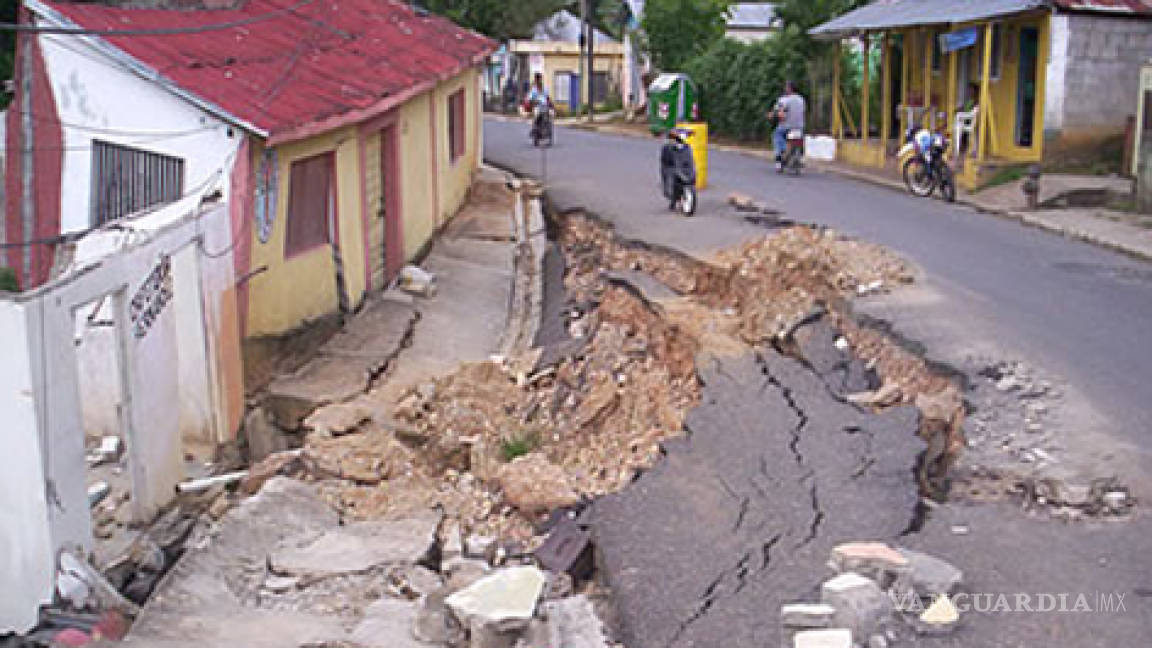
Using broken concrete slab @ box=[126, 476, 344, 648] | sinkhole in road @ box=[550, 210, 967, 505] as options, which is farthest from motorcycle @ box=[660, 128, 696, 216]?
broken concrete slab @ box=[126, 476, 344, 648]

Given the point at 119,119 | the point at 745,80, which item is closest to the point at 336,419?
the point at 119,119

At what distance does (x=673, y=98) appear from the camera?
105ft

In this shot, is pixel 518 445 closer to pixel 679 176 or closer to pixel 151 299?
pixel 151 299

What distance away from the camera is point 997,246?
14.3 m

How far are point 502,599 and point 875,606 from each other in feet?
5.52

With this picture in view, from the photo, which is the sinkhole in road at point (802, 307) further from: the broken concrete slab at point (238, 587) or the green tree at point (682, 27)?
the green tree at point (682, 27)

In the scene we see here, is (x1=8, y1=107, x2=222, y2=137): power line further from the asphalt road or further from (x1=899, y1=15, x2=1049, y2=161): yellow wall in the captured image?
(x1=899, y1=15, x2=1049, y2=161): yellow wall

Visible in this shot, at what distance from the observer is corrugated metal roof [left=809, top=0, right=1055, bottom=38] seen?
18709mm

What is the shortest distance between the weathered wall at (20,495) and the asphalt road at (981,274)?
5855 mm

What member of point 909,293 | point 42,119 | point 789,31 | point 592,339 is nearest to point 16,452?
point 42,119

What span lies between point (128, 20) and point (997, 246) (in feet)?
32.2

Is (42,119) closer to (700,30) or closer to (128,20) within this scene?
(128,20)

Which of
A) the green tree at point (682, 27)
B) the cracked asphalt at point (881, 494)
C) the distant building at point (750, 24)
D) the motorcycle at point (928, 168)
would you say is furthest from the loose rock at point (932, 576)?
the distant building at point (750, 24)

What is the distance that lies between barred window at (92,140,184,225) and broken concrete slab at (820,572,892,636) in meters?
7.41
